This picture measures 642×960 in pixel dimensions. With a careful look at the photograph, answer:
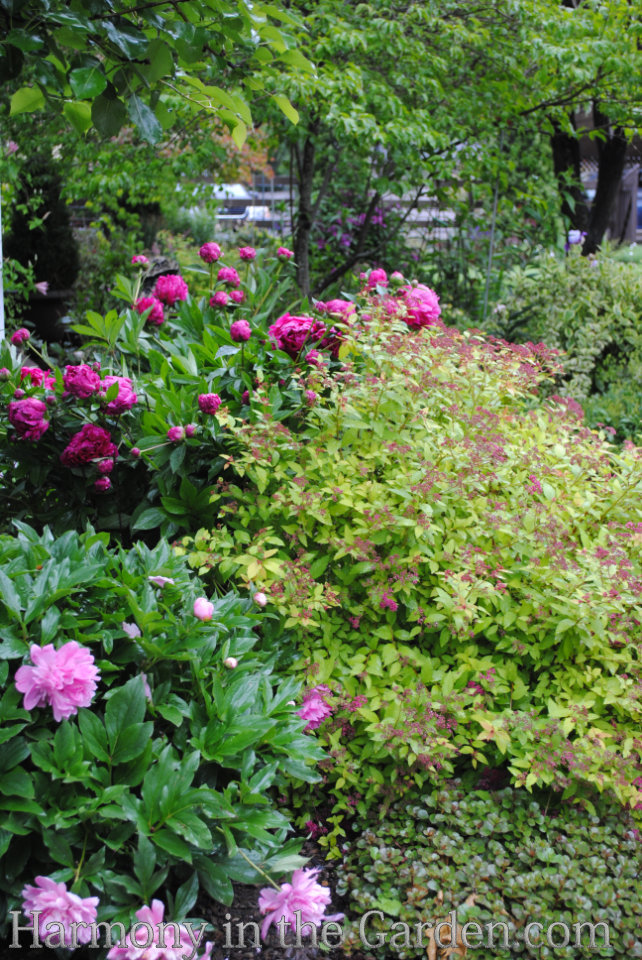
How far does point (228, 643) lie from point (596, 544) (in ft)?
3.66

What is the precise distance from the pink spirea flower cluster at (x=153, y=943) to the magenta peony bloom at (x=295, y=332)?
1737mm

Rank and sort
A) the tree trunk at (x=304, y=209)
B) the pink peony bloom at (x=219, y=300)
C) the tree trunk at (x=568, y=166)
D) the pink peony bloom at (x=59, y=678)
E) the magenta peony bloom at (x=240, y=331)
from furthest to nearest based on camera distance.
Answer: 1. the tree trunk at (x=568, y=166)
2. the tree trunk at (x=304, y=209)
3. the pink peony bloom at (x=219, y=300)
4. the magenta peony bloom at (x=240, y=331)
5. the pink peony bloom at (x=59, y=678)

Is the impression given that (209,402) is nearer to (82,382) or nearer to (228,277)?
(82,382)

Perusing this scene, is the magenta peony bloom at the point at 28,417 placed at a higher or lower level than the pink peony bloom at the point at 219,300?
lower

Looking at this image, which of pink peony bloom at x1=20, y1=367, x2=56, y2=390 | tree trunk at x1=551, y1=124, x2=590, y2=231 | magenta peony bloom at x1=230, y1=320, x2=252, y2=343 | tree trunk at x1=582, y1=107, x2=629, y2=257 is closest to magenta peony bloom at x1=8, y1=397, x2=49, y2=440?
pink peony bloom at x1=20, y1=367, x2=56, y2=390

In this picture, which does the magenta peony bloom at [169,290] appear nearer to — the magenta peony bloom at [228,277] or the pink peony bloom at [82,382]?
the magenta peony bloom at [228,277]

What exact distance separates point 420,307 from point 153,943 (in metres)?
2.14

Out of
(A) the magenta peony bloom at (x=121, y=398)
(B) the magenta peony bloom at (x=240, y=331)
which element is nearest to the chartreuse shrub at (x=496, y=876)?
(A) the magenta peony bloom at (x=121, y=398)

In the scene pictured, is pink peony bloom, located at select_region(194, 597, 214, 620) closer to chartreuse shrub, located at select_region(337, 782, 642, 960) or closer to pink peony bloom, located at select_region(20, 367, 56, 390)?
chartreuse shrub, located at select_region(337, 782, 642, 960)

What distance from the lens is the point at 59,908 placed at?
4.48 feet

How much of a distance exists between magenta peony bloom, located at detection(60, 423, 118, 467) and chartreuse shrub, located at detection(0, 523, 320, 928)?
438mm

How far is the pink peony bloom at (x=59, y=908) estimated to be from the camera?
1.36 m

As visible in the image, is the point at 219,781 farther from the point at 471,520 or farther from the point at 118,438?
the point at 118,438

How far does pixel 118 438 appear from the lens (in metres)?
2.50
